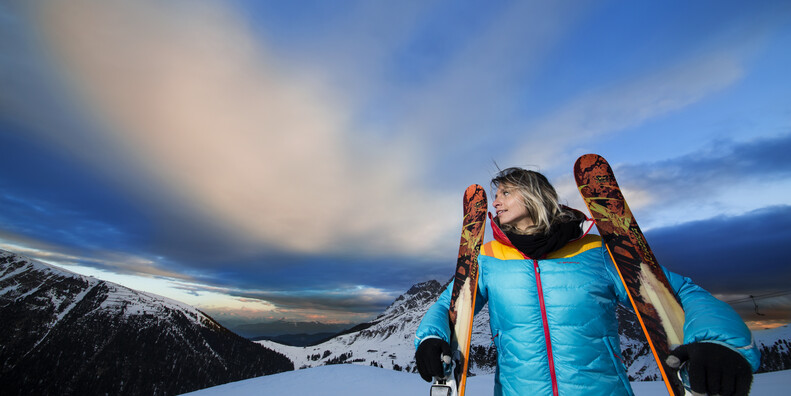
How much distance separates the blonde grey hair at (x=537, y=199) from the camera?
3.22m

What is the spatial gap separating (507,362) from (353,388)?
10599mm

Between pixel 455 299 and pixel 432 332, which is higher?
pixel 455 299

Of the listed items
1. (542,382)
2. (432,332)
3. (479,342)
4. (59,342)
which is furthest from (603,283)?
(59,342)

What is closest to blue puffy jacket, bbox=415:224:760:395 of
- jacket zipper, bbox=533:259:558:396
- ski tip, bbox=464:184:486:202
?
jacket zipper, bbox=533:259:558:396

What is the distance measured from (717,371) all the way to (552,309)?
3.45 ft

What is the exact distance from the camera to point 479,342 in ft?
545

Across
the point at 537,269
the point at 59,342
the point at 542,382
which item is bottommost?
the point at 59,342

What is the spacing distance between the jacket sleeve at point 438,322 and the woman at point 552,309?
0.01 m

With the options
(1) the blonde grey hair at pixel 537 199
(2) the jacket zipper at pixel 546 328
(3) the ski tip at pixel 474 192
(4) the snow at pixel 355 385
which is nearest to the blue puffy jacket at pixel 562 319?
(2) the jacket zipper at pixel 546 328

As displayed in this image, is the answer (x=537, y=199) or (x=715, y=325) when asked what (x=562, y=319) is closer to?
(x=715, y=325)

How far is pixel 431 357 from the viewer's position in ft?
9.37

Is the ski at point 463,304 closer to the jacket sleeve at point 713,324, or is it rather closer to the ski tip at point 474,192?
the ski tip at point 474,192

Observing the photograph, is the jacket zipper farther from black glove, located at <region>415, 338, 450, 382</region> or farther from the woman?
black glove, located at <region>415, 338, 450, 382</region>

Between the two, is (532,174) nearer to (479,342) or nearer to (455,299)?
(455,299)
